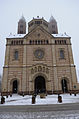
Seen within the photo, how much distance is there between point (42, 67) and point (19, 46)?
10.1 metres

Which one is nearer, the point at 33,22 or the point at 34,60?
the point at 34,60

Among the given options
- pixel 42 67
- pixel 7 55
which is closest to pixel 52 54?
pixel 42 67

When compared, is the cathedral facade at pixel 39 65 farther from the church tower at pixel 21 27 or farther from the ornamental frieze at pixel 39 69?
the church tower at pixel 21 27

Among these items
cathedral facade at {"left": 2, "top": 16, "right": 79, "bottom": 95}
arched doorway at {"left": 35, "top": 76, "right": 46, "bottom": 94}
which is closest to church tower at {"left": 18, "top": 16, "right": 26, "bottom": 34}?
cathedral facade at {"left": 2, "top": 16, "right": 79, "bottom": 95}

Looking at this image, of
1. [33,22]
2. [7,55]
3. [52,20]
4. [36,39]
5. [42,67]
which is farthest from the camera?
[52,20]

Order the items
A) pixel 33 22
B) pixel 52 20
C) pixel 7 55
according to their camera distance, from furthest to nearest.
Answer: pixel 52 20
pixel 33 22
pixel 7 55

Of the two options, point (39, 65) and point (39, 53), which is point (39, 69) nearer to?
point (39, 65)

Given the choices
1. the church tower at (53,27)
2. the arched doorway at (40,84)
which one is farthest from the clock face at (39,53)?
the church tower at (53,27)

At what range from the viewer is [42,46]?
107 feet

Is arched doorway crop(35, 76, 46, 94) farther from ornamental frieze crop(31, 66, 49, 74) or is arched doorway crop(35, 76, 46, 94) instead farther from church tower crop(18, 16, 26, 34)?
church tower crop(18, 16, 26, 34)

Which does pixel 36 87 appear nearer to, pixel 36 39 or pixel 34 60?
pixel 34 60

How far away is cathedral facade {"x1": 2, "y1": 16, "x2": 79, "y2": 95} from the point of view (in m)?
28.3

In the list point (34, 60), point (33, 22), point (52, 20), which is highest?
point (52, 20)

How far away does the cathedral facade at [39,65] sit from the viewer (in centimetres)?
2830
